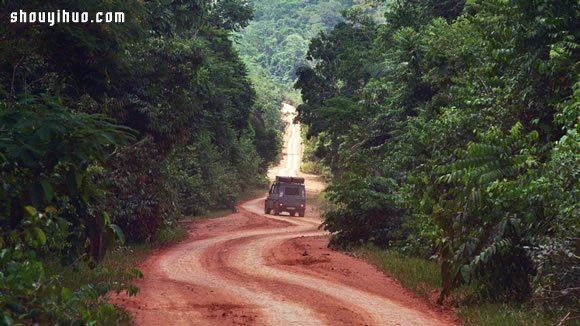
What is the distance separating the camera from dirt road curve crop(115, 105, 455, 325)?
364 inches

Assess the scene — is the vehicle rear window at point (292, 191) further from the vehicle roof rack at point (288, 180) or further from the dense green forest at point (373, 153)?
the dense green forest at point (373, 153)

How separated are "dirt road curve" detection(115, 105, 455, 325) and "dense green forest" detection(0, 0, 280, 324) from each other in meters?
1.38

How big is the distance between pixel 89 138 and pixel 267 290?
599 centimetres

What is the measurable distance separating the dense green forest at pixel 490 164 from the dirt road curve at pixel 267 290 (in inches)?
51.2

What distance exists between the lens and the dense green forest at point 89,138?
5715 mm

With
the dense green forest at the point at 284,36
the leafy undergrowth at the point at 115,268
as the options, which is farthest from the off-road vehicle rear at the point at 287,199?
the dense green forest at the point at 284,36

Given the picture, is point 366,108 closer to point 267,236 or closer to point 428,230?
point 267,236

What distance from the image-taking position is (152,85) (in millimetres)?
19031

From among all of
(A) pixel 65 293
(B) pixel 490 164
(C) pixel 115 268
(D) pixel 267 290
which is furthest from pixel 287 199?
(A) pixel 65 293

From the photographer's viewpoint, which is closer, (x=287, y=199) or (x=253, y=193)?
(x=287, y=199)

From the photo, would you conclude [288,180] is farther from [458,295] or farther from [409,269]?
[458,295]

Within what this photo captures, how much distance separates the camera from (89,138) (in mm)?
6371

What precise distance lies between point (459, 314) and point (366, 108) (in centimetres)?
2191

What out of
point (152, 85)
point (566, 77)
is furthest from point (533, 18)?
point (152, 85)
